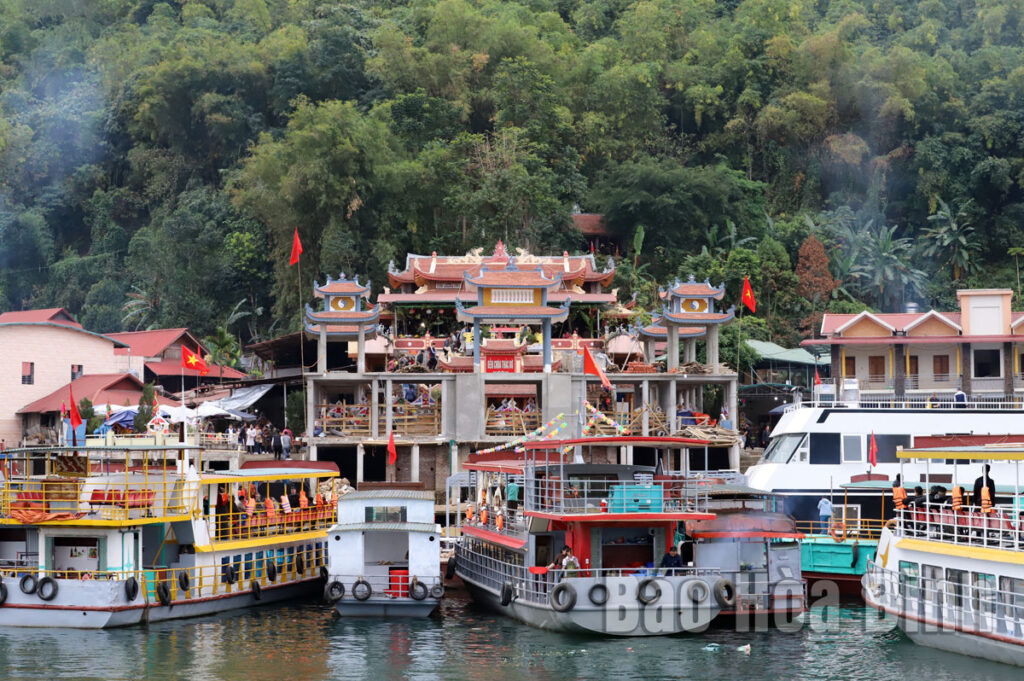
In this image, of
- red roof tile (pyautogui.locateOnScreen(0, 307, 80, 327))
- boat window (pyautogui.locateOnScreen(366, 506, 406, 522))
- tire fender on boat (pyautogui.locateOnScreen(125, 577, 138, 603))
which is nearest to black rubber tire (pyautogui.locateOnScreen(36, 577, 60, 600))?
tire fender on boat (pyautogui.locateOnScreen(125, 577, 138, 603))

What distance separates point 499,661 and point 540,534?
141 inches

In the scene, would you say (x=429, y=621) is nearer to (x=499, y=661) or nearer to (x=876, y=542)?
(x=499, y=661)

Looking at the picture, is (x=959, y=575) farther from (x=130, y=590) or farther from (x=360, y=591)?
(x=130, y=590)

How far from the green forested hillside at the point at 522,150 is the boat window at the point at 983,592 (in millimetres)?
34217

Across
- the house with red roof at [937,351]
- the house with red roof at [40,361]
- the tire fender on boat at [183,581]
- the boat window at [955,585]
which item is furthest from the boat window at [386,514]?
the house with red roof at [40,361]

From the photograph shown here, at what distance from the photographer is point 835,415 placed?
33.0 meters

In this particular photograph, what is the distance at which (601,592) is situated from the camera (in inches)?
968

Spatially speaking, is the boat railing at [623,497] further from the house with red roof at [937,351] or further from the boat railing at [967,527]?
the house with red roof at [937,351]

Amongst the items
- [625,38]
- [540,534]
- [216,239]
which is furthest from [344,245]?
[540,534]

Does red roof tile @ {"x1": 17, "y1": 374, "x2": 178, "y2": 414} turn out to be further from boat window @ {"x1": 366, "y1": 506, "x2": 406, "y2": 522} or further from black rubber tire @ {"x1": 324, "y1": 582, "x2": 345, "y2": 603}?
black rubber tire @ {"x1": 324, "y1": 582, "x2": 345, "y2": 603}

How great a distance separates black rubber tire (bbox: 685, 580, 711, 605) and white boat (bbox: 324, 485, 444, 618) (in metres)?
5.20

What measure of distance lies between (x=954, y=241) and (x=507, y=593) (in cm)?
4084

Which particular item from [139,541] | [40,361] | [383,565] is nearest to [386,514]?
[383,565]

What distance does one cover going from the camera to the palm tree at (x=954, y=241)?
61219 millimetres
